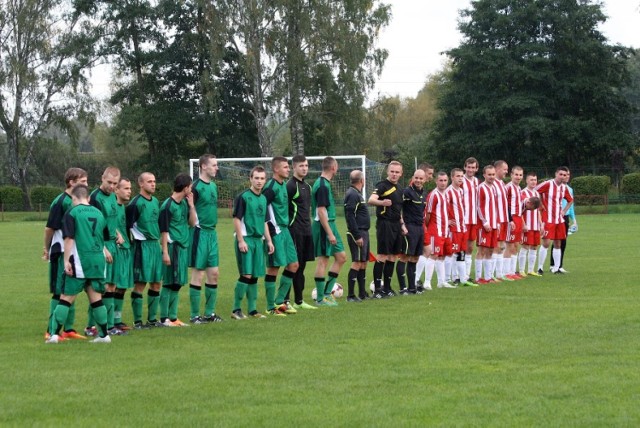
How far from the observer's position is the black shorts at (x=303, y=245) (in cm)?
1398

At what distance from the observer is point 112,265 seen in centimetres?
1203

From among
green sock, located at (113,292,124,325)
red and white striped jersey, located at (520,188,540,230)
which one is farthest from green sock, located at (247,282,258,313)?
red and white striped jersey, located at (520,188,540,230)

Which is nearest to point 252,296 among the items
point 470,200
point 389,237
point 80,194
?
point 80,194

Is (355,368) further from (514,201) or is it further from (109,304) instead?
(514,201)

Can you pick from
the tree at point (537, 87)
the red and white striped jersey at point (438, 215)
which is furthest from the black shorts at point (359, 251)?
the tree at point (537, 87)

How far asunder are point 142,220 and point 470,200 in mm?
7630

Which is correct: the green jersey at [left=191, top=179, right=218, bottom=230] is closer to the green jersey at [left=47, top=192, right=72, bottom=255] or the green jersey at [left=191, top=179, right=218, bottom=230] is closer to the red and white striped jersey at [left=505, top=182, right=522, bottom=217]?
the green jersey at [left=47, top=192, right=72, bottom=255]

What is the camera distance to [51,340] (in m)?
11.0

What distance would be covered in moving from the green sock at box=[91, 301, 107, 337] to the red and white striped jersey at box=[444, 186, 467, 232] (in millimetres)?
8140

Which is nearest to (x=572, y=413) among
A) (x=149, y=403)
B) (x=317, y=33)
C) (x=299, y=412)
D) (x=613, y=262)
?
(x=299, y=412)

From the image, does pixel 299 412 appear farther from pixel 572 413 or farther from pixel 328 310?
pixel 328 310

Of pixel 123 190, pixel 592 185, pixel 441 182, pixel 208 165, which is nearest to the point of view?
pixel 123 190

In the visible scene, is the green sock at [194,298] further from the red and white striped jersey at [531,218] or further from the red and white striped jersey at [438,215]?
the red and white striped jersey at [531,218]

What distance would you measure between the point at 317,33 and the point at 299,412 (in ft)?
156
